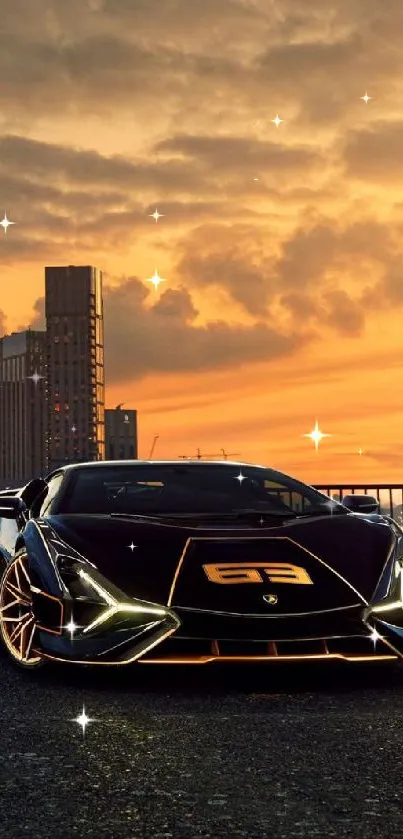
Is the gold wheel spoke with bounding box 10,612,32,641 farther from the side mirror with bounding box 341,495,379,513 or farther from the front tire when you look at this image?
the side mirror with bounding box 341,495,379,513

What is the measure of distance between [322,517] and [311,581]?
0.81 metres

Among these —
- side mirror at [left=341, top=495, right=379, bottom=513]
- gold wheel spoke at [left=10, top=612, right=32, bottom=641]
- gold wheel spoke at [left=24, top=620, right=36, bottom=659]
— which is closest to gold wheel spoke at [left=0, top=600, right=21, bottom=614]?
gold wheel spoke at [left=10, top=612, right=32, bottom=641]

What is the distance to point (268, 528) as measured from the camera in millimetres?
6035

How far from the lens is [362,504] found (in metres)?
6.89

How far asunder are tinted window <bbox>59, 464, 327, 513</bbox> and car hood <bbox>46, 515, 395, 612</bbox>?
2.66ft

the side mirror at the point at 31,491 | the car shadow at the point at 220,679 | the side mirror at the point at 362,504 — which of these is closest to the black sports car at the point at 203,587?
the car shadow at the point at 220,679

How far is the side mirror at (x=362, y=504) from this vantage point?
6883 mm

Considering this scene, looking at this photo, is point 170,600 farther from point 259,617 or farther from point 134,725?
point 134,725

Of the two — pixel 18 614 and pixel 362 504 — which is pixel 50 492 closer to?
pixel 18 614

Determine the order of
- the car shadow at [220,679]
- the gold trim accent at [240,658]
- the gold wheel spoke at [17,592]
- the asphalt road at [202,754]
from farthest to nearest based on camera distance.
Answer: the gold wheel spoke at [17,592], the car shadow at [220,679], the gold trim accent at [240,658], the asphalt road at [202,754]

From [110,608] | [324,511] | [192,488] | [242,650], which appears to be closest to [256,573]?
[242,650]

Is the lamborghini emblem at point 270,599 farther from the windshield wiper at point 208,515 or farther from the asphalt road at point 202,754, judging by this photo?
the windshield wiper at point 208,515

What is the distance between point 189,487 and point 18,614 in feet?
4.43

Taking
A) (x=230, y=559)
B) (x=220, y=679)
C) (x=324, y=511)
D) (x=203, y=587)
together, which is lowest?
(x=220, y=679)
